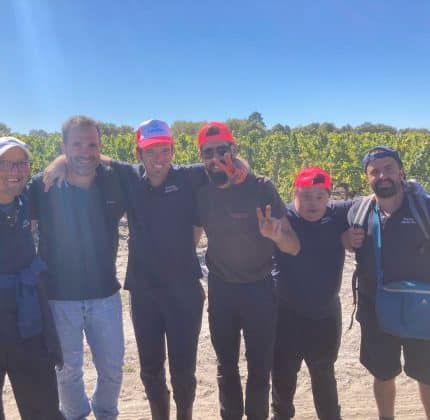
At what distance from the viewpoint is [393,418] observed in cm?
316

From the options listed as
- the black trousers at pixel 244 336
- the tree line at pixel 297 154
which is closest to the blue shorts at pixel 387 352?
the black trousers at pixel 244 336

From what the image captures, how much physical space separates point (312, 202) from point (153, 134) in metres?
1.16

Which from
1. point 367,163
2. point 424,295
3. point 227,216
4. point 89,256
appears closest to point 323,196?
point 367,163

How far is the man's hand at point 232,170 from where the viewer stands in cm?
274

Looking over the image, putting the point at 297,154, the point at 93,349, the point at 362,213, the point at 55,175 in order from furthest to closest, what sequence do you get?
1. the point at 297,154
2. the point at 362,213
3. the point at 93,349
4. the point at 55,175

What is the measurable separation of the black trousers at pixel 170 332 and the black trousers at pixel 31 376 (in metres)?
0.63

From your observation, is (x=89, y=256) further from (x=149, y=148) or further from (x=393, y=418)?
(x=393, y=418)

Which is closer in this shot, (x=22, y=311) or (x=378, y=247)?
(x=22, y=311)

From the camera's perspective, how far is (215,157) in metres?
2.77

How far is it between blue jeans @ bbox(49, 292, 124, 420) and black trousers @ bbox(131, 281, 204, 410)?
0.16 m

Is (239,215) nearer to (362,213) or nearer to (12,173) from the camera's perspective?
(362,213)

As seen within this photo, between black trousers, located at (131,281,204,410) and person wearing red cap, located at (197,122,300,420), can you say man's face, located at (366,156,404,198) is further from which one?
black trousers, located at (131,281,204,410)

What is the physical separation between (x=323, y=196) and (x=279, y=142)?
13.9 m

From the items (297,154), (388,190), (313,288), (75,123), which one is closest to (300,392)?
(313,288)
